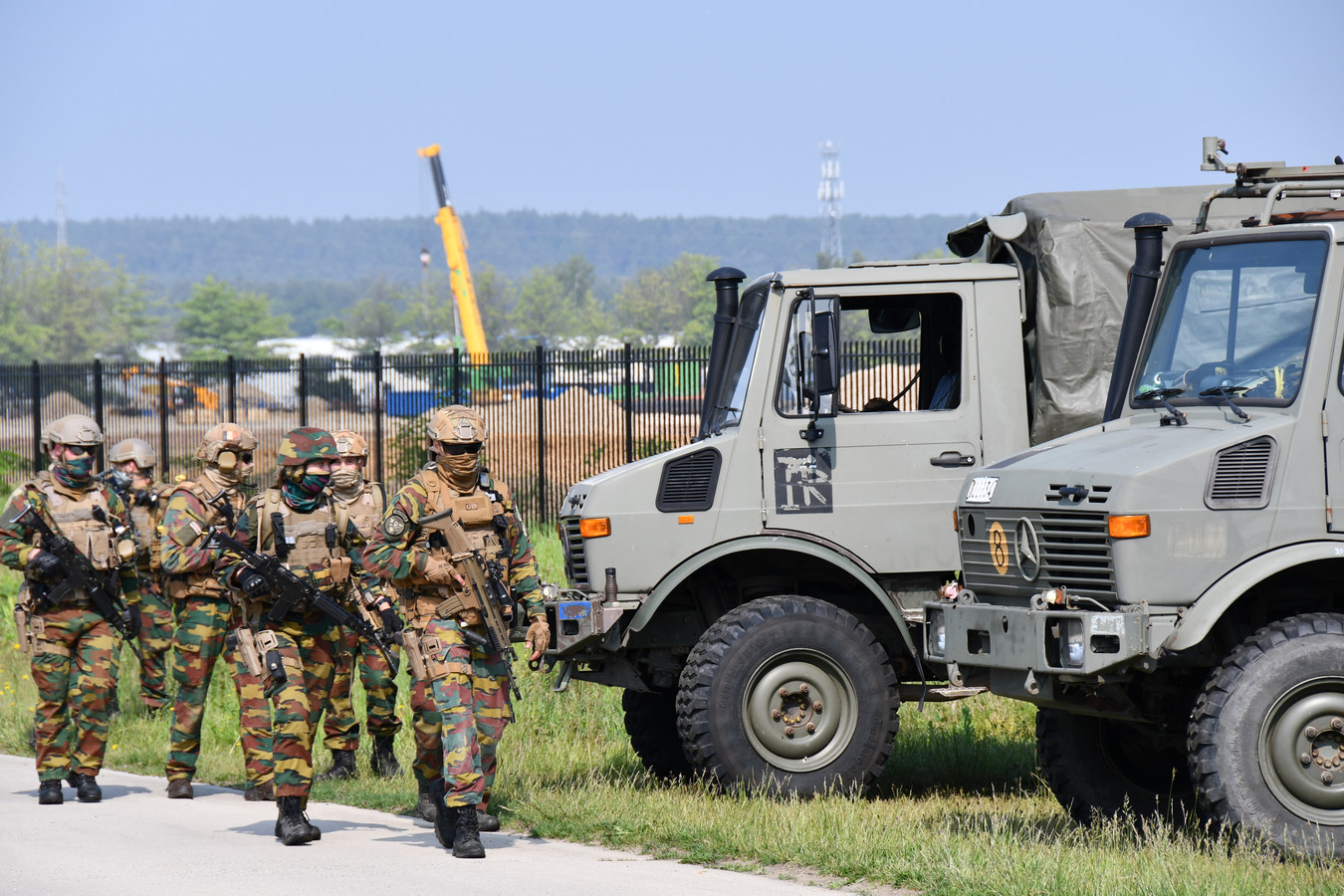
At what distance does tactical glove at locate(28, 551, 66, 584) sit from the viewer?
10.3m

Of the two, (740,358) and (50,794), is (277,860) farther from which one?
(740,358)

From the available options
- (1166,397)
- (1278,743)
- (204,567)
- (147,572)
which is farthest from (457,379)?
(1278,743)

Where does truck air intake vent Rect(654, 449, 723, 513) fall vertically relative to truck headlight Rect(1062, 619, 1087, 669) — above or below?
above

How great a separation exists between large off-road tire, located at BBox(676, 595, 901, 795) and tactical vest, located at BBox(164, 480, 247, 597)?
315 cm

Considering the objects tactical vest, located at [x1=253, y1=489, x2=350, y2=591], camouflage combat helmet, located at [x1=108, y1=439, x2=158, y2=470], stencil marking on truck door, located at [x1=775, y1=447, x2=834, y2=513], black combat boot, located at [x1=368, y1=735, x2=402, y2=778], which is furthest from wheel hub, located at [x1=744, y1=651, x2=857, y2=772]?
camouflage combat helmet, located at [x1=108, y1=439, x2=158, y2=470]

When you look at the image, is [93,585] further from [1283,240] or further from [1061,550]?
[1283,240]

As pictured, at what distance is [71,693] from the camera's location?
409 inches

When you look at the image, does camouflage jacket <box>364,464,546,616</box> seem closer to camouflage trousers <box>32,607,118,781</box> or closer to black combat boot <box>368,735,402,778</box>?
black combat boot <box>368,735,402,778</box>

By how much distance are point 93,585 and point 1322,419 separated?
24.0ft

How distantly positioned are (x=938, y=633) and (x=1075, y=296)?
2.42m

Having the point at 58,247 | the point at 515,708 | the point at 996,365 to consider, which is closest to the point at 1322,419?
the point at 996,365

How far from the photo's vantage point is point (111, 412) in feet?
96.4

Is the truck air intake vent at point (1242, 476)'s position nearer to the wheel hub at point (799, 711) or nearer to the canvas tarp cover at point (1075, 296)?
the canvas tarp cover at point (1075, 296)

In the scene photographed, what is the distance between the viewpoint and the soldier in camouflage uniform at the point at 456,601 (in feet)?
26.2
